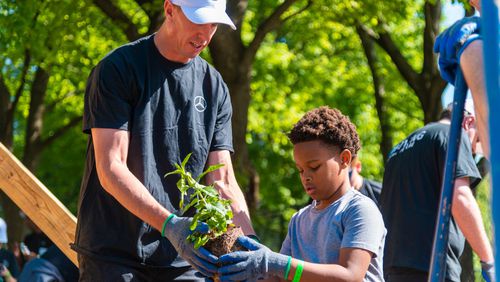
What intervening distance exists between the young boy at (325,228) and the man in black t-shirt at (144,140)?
328 mm

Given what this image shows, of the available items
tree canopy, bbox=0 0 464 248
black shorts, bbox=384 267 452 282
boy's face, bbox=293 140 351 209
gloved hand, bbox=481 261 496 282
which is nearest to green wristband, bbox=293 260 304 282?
boy's face, bbox=293 140 351 209

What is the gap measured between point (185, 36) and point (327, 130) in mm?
714

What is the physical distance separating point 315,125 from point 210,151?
53cm

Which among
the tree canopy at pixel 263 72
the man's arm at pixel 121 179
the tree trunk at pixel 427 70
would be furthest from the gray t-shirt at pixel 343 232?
the tree trunk at pixel 427 70

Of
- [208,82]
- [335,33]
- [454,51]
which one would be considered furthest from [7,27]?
[454,51]

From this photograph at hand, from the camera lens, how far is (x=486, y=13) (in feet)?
7.47

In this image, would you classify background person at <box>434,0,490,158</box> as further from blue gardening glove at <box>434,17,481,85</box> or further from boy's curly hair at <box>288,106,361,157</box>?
boy's curly hair at <box>288,106,361,157</box>

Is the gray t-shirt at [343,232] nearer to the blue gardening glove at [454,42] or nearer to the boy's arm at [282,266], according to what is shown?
the boy's arm at [282,266]

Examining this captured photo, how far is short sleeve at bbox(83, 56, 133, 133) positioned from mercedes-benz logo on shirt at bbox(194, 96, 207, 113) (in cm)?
31

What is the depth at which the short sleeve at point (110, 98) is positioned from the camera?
4.04 metres

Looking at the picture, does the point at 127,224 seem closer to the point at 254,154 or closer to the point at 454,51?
the point at 454,51

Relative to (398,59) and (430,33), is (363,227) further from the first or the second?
(430,33)

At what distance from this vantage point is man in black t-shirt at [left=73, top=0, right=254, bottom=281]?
4.05 metres

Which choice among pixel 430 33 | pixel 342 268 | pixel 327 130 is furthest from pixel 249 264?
pixel 430 33
